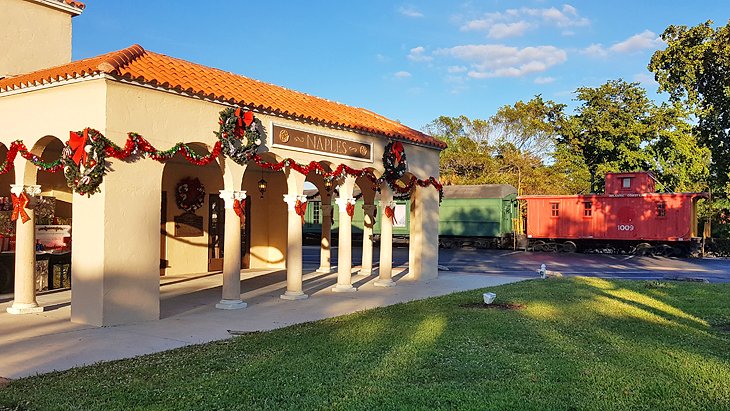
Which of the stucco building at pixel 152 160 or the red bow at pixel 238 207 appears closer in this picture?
the stucco building at pixel 152 160

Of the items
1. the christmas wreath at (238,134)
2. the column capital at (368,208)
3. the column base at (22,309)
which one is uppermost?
the christmas wreath at (238,134)

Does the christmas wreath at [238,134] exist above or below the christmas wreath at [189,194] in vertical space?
above

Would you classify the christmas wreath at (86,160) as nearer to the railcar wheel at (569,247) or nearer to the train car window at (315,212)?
the railcar wheel at (569,247)

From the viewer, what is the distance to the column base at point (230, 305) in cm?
1120

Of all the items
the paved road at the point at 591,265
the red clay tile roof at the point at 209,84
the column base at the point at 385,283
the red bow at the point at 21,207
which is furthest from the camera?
the paved road at the point at 591,265

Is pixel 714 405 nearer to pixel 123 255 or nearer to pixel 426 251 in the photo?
pixel 123 255

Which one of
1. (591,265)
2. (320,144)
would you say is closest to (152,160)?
(320,144)

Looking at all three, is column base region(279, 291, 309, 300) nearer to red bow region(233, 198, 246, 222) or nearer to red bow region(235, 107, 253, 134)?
red bow region(233, 198, 246, 222)

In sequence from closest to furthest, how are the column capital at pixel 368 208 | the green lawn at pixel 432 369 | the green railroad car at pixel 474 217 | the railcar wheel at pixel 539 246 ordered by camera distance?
1. the green lawn at pixel 432 369
2. the column capital at pixel 368 208
3. the railcar wheel at pixel 539 246
4. the green railroad car at pixel 474 217

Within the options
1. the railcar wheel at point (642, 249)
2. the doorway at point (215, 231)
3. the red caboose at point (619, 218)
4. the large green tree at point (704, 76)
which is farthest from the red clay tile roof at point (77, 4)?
the railcar wheel at point (642, 249)

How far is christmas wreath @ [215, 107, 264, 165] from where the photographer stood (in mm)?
10789

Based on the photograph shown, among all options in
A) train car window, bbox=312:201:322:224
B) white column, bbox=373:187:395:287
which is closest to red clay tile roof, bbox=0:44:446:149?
white column, bbox=373:187:395:287

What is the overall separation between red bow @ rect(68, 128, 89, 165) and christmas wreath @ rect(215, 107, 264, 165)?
2.31m

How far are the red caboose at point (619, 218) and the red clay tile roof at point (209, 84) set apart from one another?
1707 centimetres
